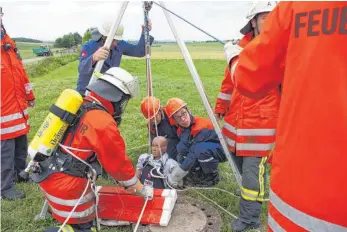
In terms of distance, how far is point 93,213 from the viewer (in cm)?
396

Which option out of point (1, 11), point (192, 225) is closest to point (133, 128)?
point (1, 11)

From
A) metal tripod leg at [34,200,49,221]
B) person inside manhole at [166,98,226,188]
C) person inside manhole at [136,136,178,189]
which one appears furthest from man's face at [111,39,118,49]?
metal tripod leg at [34,200,49,221]

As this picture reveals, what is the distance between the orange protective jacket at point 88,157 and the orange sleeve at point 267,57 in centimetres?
166

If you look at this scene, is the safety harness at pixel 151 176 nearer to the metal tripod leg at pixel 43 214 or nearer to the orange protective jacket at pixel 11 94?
the metal tripod leg at pixel 43 214

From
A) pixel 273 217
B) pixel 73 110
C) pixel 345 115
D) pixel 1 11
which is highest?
pixel 1 11

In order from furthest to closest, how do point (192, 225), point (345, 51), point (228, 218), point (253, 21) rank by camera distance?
point (228, 218)
point (192, 225)
point (253, 21)
point (345, 51)

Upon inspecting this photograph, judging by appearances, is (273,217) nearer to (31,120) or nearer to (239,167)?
(239,167)

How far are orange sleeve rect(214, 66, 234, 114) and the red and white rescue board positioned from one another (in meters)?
1.29

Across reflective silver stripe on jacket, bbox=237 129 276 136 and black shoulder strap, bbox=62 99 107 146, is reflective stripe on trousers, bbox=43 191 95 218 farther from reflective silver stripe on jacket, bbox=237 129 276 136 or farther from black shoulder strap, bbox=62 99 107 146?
reflective silver stripe on jacket, bbox=237 129 276 136

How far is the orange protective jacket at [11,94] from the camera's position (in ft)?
16.8

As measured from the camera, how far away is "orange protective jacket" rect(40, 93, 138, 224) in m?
3.50

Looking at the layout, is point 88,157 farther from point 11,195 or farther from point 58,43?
point 58,43

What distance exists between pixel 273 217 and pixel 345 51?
1.06 meters

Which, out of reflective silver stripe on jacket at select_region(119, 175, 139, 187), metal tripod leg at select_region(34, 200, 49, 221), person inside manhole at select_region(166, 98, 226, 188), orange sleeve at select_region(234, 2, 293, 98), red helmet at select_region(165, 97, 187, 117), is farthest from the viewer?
red helmet at select_region(165, 97, 187, 117)
